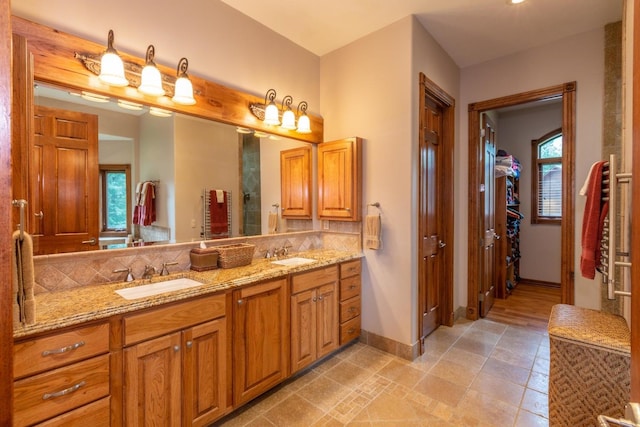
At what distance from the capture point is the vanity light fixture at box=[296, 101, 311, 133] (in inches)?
115

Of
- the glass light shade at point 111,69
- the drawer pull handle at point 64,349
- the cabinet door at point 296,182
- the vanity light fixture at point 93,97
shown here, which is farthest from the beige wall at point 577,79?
the drawer pull handle at point 64,349

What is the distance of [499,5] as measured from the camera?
2.48 m

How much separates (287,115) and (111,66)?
4.64ft

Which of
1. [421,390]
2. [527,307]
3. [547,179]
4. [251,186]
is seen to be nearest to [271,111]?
[251,186]

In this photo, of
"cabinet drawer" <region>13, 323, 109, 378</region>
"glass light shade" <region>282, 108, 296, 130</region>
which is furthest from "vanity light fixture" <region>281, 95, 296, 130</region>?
"cabinet drawer" <region>13, 323, 109, 378</region>

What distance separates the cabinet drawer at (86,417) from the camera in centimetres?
126

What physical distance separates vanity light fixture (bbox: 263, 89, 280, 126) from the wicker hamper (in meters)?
2.41

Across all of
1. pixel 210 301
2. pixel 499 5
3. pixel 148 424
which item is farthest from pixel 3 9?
pixel 499 5

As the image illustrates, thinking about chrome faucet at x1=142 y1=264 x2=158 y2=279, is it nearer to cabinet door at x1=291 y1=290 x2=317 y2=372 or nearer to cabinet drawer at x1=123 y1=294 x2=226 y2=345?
cabinet drawer at x1=123 y1=294 x2=226 y2=345

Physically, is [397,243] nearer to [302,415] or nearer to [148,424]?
[302,415]

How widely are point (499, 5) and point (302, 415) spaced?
11.4 feet

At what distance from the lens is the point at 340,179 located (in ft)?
9.81

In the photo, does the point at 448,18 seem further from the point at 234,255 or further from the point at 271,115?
the point at 234,255

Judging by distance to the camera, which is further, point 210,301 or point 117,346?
point 210,301
